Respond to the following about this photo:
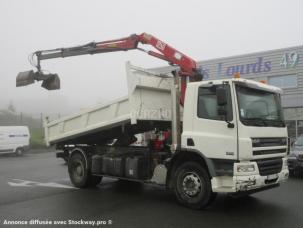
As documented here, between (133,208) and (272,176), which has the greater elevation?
(272,176)

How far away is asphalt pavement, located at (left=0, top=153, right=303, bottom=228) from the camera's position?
679 cm

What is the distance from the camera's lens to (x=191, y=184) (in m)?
7.83

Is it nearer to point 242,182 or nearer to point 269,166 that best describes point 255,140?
point 269,166

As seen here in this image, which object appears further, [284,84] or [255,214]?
[284,84]

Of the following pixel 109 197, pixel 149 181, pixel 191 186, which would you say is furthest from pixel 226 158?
pixel 109 197

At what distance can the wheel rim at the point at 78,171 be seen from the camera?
10.6 m

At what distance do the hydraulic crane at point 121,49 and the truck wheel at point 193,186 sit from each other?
1.69m

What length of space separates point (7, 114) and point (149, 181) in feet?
113

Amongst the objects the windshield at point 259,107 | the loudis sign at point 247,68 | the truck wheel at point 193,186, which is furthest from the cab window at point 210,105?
the loudis sign at point 247,68

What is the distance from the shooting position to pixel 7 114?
4019 cm

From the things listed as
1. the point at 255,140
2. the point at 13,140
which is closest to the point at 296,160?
the point at 255,140

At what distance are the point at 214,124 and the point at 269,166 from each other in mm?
1360

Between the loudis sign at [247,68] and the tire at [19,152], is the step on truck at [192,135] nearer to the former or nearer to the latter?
the loudis sign at [247,68]

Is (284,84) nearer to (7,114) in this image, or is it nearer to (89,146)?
(89,146)
